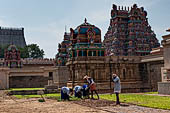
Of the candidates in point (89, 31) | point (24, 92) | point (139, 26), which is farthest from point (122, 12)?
point (24, 92)

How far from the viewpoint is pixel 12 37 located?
11206cm

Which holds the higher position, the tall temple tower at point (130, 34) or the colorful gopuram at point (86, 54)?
the tall temple tower at point (130, 34)

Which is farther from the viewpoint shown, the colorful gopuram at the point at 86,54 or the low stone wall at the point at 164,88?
the colorful gopuram at the point at 86,54

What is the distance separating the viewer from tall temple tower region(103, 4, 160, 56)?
54500 millimetres

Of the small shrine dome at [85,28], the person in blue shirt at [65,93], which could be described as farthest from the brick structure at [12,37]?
the person in blue shirt at [65,93]

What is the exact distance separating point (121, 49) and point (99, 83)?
28.0 meters

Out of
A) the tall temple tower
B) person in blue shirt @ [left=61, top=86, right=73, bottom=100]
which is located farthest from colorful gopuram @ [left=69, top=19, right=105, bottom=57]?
the tall temple tower

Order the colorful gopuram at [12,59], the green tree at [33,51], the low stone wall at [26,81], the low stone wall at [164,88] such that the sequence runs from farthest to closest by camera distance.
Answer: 1. the green tree at [33,51]
2. the colorful gopuram at [12,59]
3. the low stone wall at [26,81]
4. the low stone wall at [164,88]

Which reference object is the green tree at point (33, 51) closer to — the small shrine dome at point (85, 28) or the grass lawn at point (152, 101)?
the small shrine dome at point (85, 28)

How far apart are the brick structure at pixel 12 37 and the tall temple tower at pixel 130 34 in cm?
6324

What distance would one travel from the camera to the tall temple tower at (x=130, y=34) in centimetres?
5450

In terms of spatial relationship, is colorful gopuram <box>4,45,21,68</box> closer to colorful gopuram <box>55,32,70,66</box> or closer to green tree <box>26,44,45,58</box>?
colorful gopuram <box>55,32,70,66</box>

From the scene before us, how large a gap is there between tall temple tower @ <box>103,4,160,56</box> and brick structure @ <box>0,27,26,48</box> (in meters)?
63.2

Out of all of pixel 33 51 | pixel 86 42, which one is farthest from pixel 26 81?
pixel 33 51
